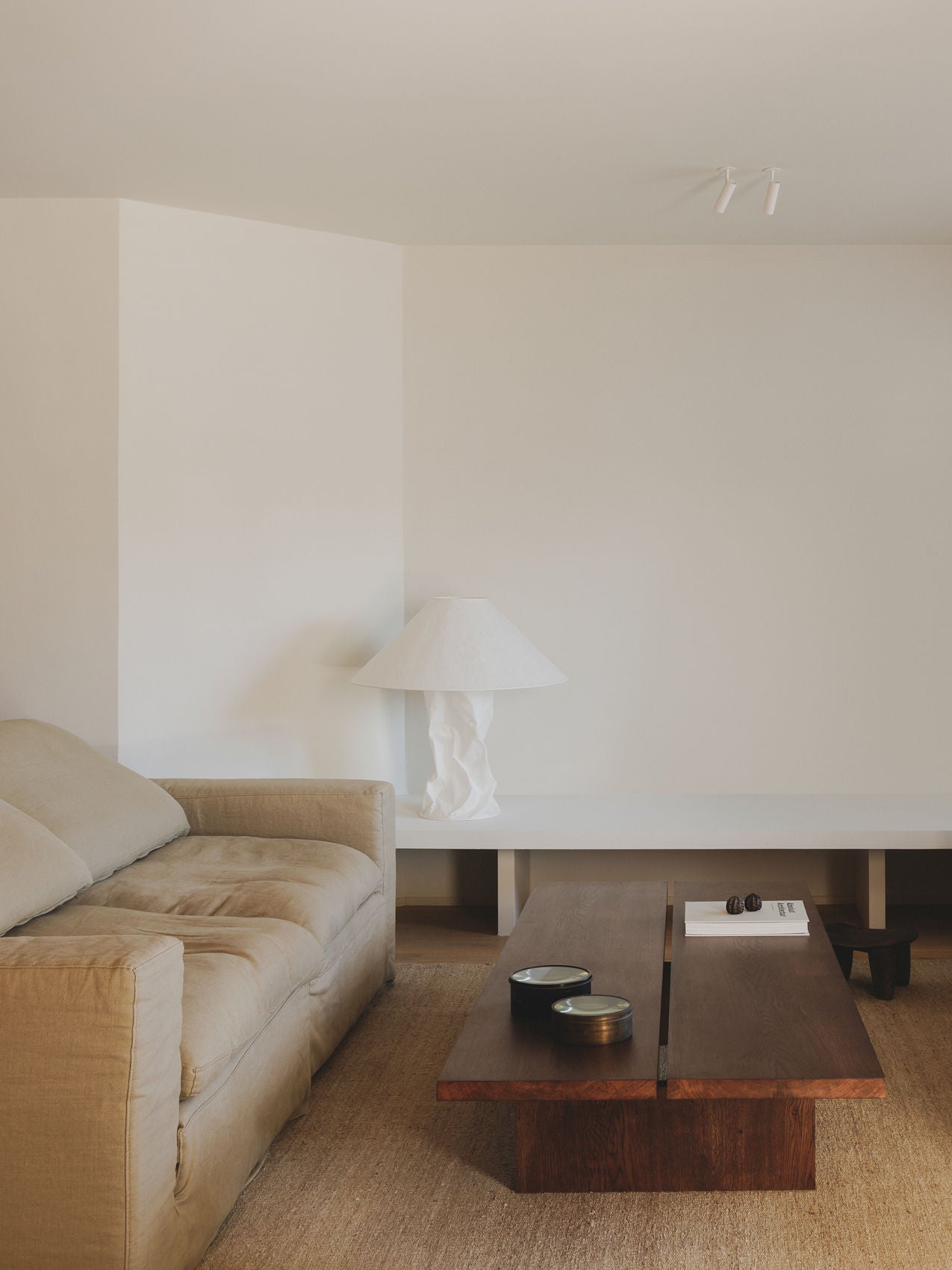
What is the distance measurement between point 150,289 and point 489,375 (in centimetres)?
131

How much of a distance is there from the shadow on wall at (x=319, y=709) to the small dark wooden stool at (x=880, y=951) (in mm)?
1753

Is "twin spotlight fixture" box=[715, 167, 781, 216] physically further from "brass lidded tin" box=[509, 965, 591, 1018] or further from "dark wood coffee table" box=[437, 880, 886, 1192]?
"brass lidded tin" box=[509, 965, 591, 1018]

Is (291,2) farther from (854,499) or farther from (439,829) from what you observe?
(854,499)

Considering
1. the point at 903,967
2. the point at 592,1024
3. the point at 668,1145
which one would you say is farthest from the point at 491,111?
the point at 903,967

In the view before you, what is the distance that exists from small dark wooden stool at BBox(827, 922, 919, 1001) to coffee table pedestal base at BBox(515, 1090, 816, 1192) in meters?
1.23

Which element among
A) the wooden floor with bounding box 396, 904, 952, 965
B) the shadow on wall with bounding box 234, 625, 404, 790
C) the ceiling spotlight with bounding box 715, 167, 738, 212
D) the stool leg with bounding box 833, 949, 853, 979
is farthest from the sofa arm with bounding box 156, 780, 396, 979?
the ceiling spotlight with bounding box 715, 167, 738, 212

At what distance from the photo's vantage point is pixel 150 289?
3.89 meters

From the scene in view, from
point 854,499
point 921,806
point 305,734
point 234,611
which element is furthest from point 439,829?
point 854,499

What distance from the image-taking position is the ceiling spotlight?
11.7 feet

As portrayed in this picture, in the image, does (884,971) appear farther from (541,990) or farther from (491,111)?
(491,111)

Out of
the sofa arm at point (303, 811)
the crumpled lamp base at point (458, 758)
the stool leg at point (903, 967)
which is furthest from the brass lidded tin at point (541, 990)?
the crumpled lamp base at point (458, 758)

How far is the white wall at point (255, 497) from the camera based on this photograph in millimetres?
3883

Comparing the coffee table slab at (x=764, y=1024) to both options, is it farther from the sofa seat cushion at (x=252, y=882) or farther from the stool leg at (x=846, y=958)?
the sofa seat cushion at (x=252, y=882)

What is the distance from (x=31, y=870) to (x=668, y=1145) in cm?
138
